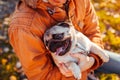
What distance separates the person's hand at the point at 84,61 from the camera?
6.27 feet

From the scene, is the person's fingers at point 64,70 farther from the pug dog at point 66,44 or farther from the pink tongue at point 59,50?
the pink tongue at point 59,50

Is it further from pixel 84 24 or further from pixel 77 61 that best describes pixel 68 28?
pixel 84 24

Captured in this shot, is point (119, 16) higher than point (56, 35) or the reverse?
the reverse

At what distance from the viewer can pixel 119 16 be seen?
338 centimetres

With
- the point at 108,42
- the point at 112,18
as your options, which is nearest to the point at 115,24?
the point at 112,18

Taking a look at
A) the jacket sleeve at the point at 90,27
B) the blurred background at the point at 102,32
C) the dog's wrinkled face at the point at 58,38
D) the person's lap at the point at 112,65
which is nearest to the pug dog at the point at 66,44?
the dog's wrinkled face at the point at 58,38

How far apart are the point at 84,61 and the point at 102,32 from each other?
4.21 feet

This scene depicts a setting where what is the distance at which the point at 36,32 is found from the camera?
69.2 inches

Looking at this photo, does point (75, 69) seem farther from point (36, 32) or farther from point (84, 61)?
point (36, 32)

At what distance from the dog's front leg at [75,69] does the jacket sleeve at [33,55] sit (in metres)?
0.11

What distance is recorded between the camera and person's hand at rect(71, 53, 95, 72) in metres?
1.91

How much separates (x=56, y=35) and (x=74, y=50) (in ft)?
0.55

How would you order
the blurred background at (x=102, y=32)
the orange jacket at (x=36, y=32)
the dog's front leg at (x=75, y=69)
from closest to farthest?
the orange jacket at (x=36, y=32), the dog's front leg at (x=75, y=69), the blurred background at (x=102, y=32)

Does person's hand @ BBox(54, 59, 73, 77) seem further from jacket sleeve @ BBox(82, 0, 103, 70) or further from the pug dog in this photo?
jacket sleeve @ BBox(82, 0, 103, 70)
